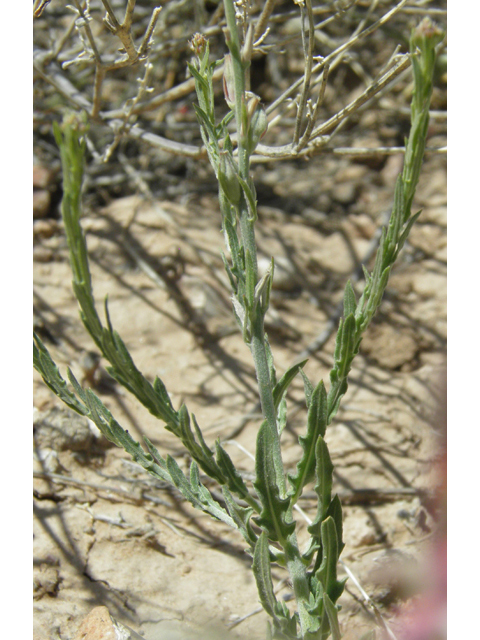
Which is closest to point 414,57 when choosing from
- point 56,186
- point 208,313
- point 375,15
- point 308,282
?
point 208,313

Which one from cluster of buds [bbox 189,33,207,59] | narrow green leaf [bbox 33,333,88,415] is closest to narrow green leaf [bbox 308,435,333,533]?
narrow green leaf [bbox 33,333,88,415]

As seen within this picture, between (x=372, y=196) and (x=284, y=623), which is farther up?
(x=372, y=196)

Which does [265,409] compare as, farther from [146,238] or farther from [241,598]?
[146,238]

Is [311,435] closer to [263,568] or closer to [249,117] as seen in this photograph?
[263,568]

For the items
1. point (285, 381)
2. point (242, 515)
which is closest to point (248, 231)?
point (285, 381)

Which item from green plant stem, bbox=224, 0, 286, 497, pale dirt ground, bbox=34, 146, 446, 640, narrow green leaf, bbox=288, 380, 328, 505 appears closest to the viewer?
green plant stem, bbox=224, 0, 286, 497

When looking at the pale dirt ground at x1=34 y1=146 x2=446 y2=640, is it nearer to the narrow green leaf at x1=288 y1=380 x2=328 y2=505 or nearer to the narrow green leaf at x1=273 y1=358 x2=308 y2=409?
the narrow green leaf at x1=288 y1=380 x2=328 y2=505
